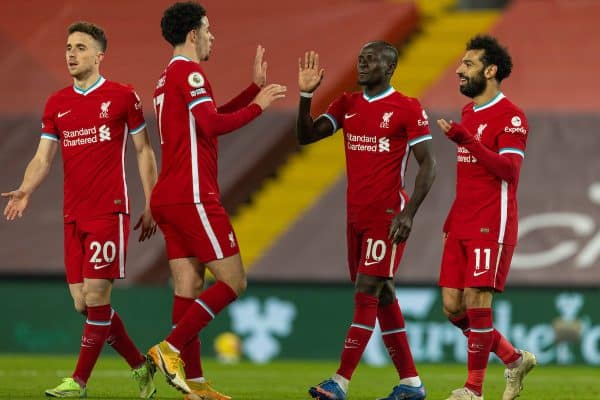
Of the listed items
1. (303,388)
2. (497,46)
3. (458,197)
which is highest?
(497,46)

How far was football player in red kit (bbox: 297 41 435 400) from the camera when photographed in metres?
8.08

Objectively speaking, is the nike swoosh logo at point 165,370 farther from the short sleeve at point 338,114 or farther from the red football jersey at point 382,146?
the short sleeve at point 338,114

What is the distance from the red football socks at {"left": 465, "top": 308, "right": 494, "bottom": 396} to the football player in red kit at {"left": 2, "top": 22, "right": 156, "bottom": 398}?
2053 mm

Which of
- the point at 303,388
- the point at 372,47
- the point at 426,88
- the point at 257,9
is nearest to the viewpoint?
the point at 372,47

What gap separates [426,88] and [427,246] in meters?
3.71

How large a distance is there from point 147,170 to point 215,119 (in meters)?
0.98

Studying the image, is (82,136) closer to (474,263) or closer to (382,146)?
(382,146)

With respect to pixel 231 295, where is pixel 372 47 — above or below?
above

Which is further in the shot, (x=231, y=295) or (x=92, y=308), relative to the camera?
(x=92, y=308)

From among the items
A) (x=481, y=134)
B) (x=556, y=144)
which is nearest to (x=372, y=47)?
(x=481, y=134)

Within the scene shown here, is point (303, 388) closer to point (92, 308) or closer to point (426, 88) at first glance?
point (92, 308)

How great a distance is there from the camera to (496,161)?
26.8 ft

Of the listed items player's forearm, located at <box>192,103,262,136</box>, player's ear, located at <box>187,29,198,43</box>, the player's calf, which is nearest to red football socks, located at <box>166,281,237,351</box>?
the player's calf

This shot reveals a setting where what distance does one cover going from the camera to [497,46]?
876 centimetres
